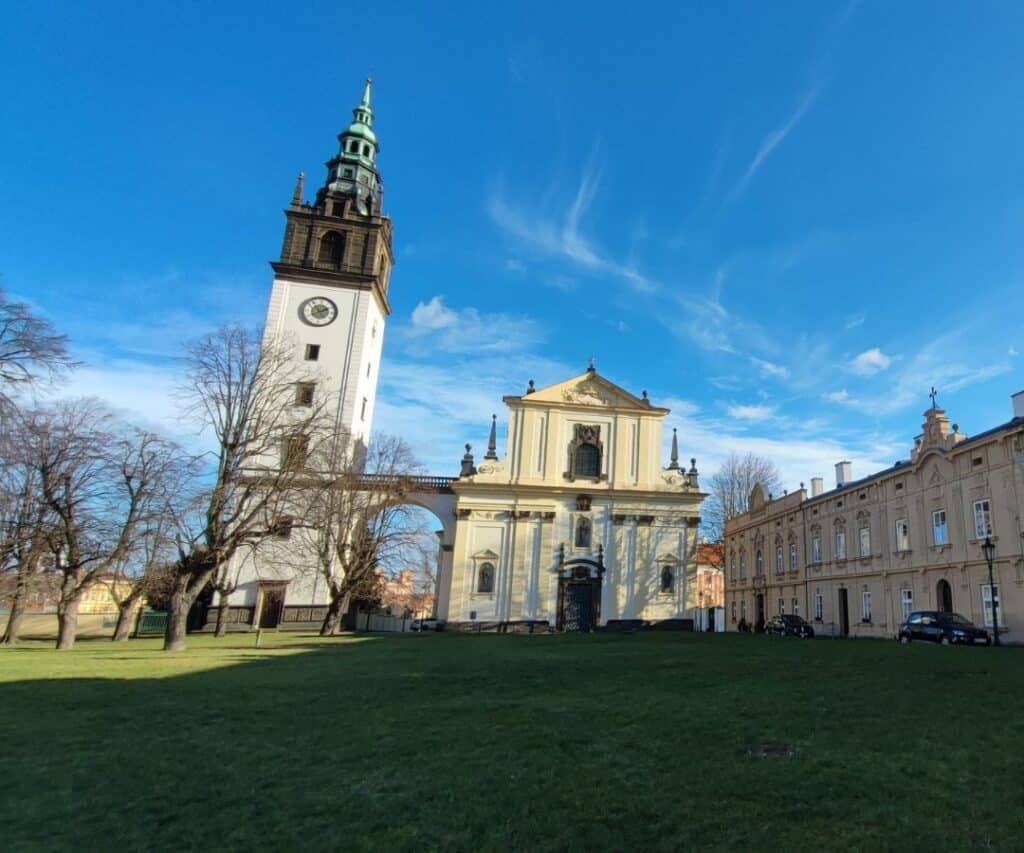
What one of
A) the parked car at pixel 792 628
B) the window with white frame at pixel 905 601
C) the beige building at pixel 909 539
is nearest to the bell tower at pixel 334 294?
the parked car at pixel 792 628

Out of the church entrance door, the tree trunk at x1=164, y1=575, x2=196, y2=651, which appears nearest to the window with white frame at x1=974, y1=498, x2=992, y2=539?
the church entrance door

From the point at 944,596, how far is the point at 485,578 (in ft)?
78.4

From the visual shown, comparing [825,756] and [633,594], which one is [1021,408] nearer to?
[633,594]

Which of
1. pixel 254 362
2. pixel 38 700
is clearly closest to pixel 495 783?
pixel 38 700

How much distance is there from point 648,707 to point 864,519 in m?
33.6

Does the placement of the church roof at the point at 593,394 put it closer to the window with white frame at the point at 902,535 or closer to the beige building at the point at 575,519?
the beige building at the point at 575,519

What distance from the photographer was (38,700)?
11000mm

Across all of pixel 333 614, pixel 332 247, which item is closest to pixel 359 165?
pixel 332 247

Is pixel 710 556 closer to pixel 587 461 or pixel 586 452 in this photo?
pixel 587 461

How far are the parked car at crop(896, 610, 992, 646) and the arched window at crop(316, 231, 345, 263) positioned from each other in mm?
40108

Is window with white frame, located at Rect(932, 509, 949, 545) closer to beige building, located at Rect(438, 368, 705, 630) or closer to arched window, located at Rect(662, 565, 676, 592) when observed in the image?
beige building, located at Rect(438, 368, 705, 630)

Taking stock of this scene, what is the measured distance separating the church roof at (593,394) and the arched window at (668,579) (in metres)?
10.3

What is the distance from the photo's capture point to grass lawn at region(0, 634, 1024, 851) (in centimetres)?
506

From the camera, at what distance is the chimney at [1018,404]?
27273 mm
